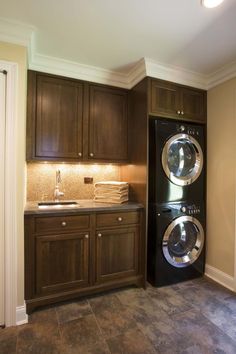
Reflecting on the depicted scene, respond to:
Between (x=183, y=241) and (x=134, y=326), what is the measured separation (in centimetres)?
108

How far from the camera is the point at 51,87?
7.17 ft

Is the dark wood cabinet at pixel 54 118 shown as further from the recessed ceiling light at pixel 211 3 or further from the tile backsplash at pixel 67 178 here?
the recessed ceiling light at pixel 211 3

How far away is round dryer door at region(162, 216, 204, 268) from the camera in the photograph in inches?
89.2

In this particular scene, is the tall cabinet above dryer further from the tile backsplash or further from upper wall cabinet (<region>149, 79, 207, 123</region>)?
the tile backsplash

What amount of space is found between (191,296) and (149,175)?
1320mm

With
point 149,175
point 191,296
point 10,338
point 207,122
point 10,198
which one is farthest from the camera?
point 207,122

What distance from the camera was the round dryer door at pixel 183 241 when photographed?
7.43ft

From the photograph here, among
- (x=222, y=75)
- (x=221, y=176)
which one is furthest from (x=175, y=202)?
(x=222, y=75)

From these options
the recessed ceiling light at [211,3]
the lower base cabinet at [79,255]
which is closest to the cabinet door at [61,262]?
the lower base cabinet at [79,255]

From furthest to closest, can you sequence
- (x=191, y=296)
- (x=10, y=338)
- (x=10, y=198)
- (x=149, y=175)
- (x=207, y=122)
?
(x=207, y=122), (x=149, y=175), (x=191, y=296), (x=10, y=198), (x=10, y=338)

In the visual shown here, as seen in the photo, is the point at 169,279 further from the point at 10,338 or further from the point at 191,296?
the point at 10,338

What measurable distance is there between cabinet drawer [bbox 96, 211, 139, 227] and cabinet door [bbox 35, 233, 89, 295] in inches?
8.0

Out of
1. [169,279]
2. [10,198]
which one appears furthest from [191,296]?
[10,198]

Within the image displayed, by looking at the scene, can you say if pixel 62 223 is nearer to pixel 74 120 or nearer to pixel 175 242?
pixel 74 120
